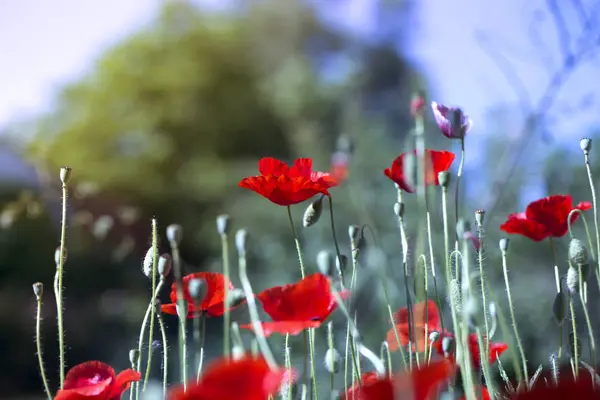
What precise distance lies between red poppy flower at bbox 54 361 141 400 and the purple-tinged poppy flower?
28 cm

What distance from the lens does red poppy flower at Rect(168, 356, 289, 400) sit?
0.28m

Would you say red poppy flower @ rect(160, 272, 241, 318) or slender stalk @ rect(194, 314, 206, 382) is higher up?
red poppy flower @ rect(160, 272, 241, 318)

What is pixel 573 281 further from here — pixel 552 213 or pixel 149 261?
pixel 149 261

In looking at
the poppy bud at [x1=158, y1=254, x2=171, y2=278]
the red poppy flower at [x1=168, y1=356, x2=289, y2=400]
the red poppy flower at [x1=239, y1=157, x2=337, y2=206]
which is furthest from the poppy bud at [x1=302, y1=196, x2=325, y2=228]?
the red poppy flower at [x1=168, y1=356, x2=289, y2=400]

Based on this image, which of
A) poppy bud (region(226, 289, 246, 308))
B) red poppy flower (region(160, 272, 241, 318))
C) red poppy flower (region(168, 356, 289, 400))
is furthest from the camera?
red poppy flower (region(160, 272, 241, 318))

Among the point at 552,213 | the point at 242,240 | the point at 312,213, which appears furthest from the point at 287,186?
the point at 552,213

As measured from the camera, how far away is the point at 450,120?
0.52 metres

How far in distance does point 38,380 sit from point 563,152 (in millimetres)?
2465

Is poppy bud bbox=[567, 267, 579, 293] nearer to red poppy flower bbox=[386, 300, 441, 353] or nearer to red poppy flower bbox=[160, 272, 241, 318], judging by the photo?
red poppy flower bbox=[386, 300, 441, 353]

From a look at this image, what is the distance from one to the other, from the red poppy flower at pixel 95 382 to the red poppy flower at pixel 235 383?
0.57ft

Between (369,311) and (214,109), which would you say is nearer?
(369,311)

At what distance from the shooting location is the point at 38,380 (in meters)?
3.19

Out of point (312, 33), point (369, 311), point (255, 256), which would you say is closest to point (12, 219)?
point (369, 311)

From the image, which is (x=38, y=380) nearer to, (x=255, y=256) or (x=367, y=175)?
(x=255, y=256)
